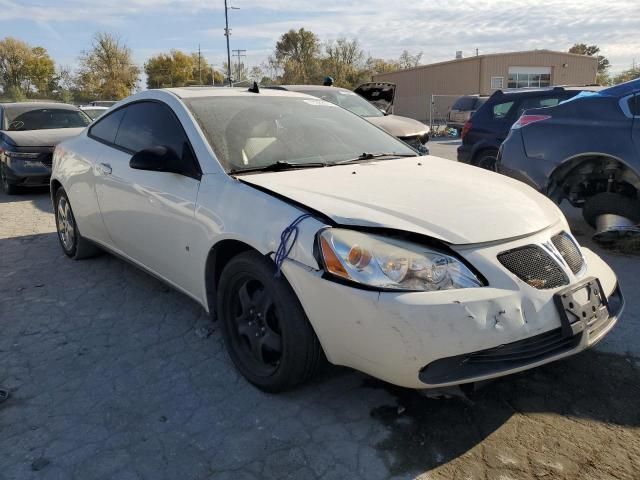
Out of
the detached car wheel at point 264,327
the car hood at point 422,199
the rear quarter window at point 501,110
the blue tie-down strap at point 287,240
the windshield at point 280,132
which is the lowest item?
the detached car wheel at point 264,327

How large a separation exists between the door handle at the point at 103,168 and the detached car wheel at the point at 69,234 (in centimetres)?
94

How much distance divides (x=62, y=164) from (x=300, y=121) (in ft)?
8.77

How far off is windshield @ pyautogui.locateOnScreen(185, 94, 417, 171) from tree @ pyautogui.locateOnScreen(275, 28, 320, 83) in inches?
1862

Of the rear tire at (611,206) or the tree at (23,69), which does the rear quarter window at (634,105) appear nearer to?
the rear tire at (611,206)

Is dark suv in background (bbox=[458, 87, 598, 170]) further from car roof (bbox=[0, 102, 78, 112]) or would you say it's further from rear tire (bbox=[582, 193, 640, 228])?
car roof (bbox=[0, 102, 78, 112])

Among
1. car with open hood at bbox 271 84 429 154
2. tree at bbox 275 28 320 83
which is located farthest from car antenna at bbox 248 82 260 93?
tree at bbox 275 28 320 83

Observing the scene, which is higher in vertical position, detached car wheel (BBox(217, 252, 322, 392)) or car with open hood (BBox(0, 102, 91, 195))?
car with open hood (BBox(0, 102, 91, 195))

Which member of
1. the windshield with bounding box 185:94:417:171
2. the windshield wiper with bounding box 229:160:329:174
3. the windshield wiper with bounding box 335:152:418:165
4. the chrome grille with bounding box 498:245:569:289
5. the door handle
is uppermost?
the windshield with bounding box 185:94:417:171

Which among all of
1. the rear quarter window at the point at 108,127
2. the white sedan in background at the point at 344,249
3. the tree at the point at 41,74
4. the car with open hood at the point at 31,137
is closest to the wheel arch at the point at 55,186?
the rear quarter window at the point at 108,127

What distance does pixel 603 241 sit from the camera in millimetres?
5188

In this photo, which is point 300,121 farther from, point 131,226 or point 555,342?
point 555,342

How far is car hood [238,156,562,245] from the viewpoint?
94.8 inches

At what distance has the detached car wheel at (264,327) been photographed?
99.6 inches

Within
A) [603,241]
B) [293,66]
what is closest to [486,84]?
[293,66]
